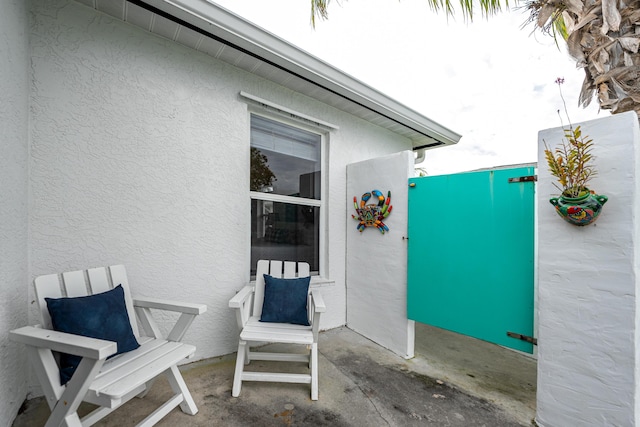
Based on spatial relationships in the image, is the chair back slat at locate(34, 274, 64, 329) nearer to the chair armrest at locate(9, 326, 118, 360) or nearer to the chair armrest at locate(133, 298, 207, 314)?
the chair armrest at locate(9, 326, 118, 360)

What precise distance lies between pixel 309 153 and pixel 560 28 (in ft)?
9.13

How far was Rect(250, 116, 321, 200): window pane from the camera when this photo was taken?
290 centimetres

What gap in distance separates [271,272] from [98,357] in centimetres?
156

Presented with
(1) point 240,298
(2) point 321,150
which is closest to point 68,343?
(1) point 240,298

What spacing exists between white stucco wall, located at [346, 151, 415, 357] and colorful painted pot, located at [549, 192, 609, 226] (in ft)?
4.33

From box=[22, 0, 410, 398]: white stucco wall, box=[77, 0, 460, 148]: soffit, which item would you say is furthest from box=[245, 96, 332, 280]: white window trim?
box=[77, 0, 460, 148]: soffit

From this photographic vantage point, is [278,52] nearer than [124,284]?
No

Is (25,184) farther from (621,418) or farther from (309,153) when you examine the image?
(621,418)

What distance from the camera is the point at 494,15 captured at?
7.76 feet

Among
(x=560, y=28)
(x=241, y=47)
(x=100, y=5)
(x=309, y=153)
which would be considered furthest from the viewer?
(x=309, y=153)

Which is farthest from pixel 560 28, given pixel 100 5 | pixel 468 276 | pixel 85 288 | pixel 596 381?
pixel 85 288

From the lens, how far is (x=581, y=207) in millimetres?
1510

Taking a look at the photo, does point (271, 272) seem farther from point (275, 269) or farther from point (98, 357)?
point (98, 357)

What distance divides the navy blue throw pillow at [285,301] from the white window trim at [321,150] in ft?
2.54
